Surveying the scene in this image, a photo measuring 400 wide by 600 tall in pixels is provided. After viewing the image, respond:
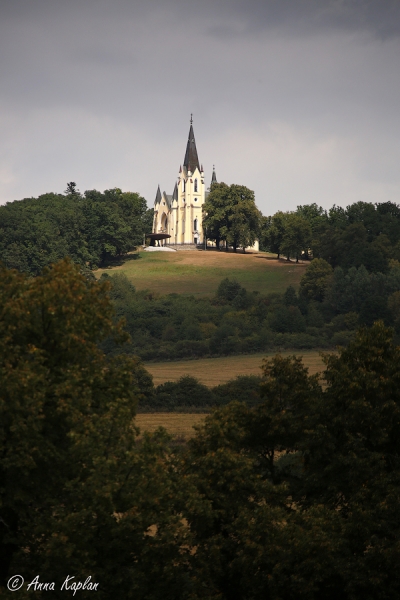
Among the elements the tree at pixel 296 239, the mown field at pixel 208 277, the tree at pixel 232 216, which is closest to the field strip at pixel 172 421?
the mown field at pixel 208 277

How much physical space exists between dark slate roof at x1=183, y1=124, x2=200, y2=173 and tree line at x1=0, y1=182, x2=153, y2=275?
42.1 feet

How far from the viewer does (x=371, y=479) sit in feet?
74.4

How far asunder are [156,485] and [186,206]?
129 m

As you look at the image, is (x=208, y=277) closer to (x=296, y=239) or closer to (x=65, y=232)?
(x=296, y=239)

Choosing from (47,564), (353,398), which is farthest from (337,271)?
(47,564)

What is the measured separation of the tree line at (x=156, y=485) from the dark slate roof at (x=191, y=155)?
432 ft

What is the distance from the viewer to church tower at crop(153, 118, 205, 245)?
146000 millimetres

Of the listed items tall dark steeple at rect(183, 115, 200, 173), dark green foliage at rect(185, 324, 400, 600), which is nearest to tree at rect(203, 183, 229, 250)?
tall dark steeple at rect(183, 115, 200, 173)

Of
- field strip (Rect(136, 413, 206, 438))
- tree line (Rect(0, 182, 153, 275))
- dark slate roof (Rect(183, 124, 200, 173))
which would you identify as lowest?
field strip (Rect(136, 413, 206, 438))

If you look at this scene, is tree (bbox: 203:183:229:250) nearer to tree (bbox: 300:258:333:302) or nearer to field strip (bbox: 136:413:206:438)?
tree (bbox: 300:258:333:302)

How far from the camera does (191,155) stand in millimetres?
156250

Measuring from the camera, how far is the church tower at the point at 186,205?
479 feet

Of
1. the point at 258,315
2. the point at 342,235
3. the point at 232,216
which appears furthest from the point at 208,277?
the point at 258,315

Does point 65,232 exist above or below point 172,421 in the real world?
above
